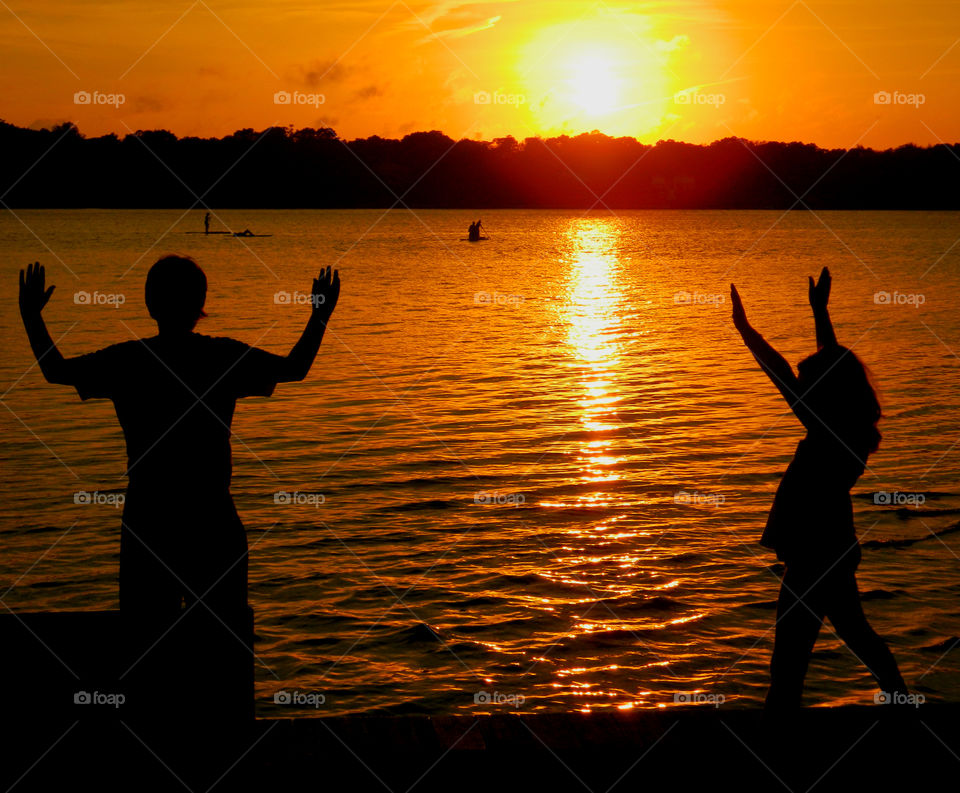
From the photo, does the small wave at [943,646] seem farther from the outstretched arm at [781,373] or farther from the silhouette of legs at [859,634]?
the outstretched arm at [781,373]

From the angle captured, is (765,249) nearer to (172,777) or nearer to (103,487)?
(103,487)

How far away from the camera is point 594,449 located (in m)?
15.0

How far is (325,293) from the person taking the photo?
4.37 metres

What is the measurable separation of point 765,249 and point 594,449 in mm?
84131

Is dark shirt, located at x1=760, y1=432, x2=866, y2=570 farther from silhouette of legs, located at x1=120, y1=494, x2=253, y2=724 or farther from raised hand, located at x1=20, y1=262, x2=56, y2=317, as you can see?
raised hand, located at x1=20, y1=262, x2=56, y2=317

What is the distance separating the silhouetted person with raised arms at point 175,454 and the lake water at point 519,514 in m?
3.68

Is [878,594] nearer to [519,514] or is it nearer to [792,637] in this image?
[519,514]

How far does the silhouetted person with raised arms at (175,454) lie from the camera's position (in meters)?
4.04

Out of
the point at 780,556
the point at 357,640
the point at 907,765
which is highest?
the point at 780,556

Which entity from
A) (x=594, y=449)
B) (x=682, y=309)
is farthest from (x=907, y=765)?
(x=682, y=309)

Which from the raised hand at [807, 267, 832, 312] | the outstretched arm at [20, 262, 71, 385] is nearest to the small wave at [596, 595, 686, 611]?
the raised hand at [807, 267, 832, 312]

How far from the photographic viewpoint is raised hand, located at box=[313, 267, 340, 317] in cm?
432

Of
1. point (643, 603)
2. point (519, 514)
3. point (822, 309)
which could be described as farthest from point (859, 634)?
point (519, 514)

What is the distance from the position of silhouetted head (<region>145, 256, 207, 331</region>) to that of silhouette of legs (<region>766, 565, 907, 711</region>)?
9.33 feet
